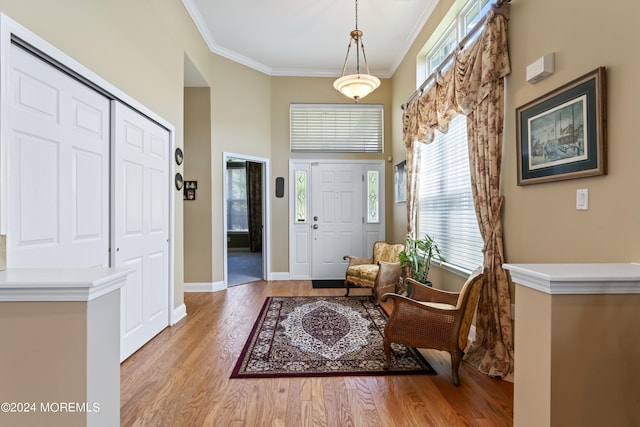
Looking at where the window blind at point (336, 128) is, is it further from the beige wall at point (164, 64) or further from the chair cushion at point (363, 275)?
the chair cushion at point (363, 275)

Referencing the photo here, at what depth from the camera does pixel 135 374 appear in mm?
2330

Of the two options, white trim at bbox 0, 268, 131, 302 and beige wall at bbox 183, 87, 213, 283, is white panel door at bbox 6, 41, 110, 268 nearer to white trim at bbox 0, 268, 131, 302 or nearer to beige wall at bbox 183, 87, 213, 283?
white trim at bbox 0, 268, 131, 302

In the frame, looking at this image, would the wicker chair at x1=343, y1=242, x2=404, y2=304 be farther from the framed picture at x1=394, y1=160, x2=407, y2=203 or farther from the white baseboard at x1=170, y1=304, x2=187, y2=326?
the white baseboard at x1=170, y1=304, x2=187, y2=326

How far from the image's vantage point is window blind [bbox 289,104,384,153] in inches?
219

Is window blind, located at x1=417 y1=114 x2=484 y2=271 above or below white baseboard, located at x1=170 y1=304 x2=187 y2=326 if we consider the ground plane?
above

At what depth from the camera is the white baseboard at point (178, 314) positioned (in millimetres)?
3377

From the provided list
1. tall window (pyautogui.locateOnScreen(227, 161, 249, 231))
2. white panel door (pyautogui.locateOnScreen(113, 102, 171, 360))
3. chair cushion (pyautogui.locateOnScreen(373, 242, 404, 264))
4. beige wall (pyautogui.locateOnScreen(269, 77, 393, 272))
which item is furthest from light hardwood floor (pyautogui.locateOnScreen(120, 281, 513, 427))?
tall window (pyautogui.locateOnScreen(227, 161, 249, 231))

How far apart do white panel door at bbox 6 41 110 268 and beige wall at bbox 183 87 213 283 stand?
7.75ft

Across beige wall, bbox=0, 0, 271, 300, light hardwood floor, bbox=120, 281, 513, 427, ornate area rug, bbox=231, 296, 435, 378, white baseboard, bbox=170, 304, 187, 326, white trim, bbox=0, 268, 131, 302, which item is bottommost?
light hardwood floor, bbox=120, 281, 513, 427

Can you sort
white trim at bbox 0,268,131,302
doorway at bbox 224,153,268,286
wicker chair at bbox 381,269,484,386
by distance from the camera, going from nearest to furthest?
white trim at bbox 0,268,131,302
wicker chair at bbox 381,269,484,386
doorway at bbox 224,153,268,286

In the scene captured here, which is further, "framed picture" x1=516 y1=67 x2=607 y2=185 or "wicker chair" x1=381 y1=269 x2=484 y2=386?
"wicker chair" x1=381 y1=269 x2=484 y2=386

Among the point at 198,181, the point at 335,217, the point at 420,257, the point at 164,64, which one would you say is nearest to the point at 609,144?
the point at 420,257

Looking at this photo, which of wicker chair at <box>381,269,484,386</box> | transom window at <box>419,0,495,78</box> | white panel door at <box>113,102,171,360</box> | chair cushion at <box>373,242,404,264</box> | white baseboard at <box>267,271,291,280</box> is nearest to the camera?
wicker chair at <box>381,269,484,386</box>

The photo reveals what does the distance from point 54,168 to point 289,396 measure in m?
2.05
